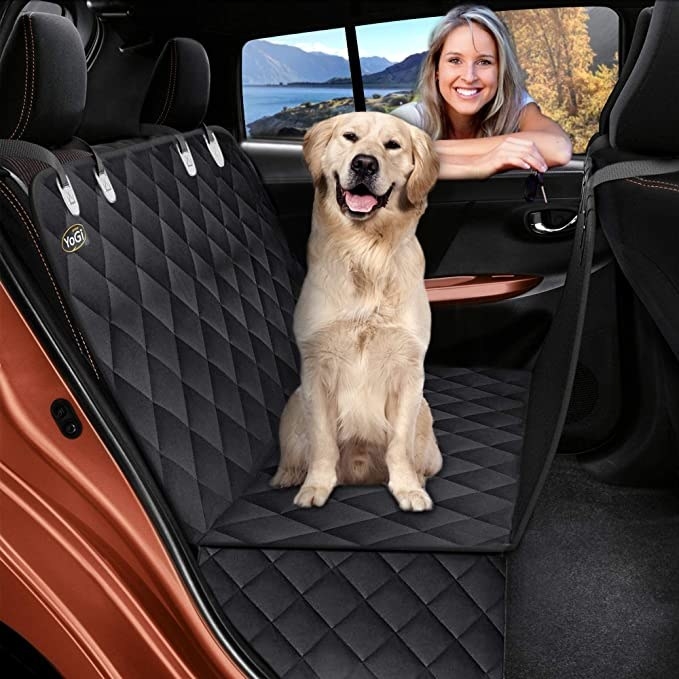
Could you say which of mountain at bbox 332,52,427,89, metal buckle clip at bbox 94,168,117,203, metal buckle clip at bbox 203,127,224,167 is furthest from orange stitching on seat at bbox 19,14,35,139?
mountain at bbox 332,52,427,89

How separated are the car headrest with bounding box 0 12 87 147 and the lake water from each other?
1.25m

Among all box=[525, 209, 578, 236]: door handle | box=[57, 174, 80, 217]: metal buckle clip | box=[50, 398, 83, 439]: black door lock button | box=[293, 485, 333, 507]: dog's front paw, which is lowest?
box=[525, 209, 578, 236]: door handle

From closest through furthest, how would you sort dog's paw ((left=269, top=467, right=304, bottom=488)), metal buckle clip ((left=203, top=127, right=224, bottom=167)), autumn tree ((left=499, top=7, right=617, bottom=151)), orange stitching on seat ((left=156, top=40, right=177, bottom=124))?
dog's paw ((left=269, top=467, right=304, bottom=488)) < orange stitching on seat ((left=156, top=40, right=177, bottom=124)) < metal buckle clip ((left=203, top=127, right=224, bottom=167)) < autumn tree ((left=499, top=7, right=617, bottom=151))

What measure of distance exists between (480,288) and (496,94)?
0.49 m

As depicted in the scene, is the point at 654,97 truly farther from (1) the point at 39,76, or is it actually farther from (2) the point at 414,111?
(2) the point at 414,111

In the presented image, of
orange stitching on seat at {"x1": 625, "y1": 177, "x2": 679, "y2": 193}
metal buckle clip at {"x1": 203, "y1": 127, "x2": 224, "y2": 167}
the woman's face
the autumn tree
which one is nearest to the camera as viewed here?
orange stitching on seat at {"x1": 625, "y1": 177, "x2": 679, "y2": 193}

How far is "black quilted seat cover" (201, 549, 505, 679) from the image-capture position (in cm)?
131

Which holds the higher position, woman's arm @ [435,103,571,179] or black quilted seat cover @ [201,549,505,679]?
woman's arm @ [435,103,571,179]

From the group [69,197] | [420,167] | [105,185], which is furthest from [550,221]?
[69,197]

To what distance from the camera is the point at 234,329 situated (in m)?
1.67

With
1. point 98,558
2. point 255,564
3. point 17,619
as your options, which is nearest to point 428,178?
point 255,564

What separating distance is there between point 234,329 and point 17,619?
0.64 m

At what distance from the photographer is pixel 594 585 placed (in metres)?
1.81

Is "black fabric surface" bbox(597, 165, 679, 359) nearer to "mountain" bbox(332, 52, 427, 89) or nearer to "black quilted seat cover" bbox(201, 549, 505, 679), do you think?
"black quilted seat cover" bbox(201, 549, 505, 679)
